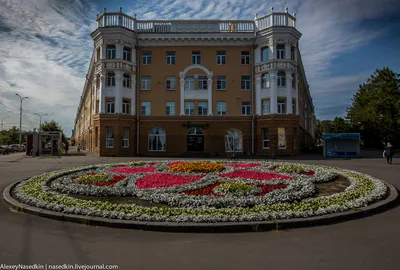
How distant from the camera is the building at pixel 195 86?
36875 millimetres

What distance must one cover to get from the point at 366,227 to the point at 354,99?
8614 cm

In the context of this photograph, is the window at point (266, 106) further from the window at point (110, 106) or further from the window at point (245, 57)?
the window at point (110, 106)

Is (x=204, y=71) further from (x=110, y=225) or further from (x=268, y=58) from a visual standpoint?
(x=110, y=225)

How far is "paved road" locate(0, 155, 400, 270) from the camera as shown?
5078mm

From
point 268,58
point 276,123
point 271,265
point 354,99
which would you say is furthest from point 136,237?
point 354,99

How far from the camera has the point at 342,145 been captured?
3453cm

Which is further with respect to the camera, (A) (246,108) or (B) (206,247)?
(A) (246,108)

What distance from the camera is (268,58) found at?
37.5m

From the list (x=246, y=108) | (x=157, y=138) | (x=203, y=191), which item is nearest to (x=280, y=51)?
(x=246, y=108)

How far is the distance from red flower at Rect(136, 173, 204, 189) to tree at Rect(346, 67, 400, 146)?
178ft

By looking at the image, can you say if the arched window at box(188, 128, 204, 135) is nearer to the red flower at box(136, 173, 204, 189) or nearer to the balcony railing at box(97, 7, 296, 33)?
the balcony railing at box(97, 7, 296, 33)

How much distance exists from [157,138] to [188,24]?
51.0 feet

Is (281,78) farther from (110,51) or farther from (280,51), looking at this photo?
(110,51)

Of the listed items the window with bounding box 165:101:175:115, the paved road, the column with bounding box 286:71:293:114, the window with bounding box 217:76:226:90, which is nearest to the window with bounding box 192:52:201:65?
the window with bounding box 217:76:226:90
